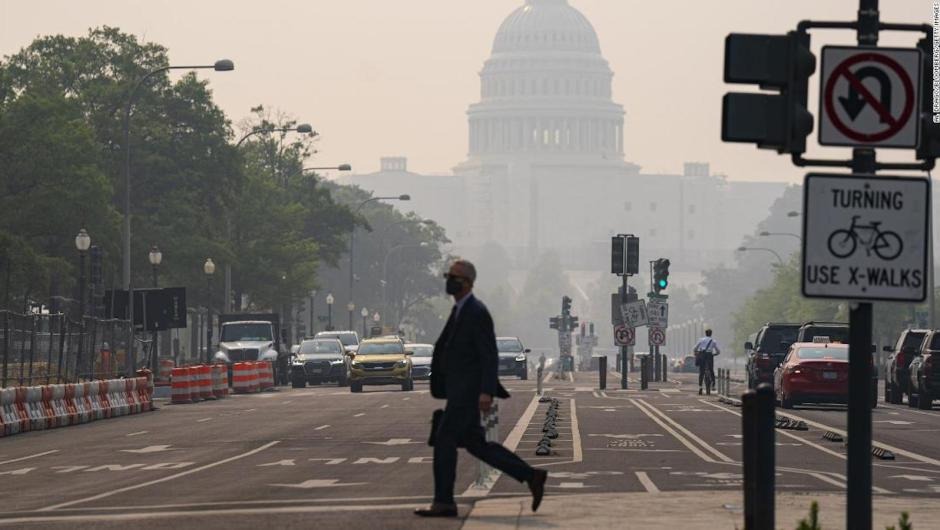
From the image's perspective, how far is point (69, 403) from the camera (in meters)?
40.2

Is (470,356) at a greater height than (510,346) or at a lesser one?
lesser

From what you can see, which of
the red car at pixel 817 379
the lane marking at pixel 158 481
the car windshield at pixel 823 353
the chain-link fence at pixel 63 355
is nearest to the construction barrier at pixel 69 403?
the chain-link fence at pixel 63 355

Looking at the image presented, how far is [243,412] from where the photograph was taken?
4434 cm

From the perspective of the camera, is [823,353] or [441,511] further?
[823,353]

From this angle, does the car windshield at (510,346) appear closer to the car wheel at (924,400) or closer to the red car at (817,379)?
the car wheel at (924,400)

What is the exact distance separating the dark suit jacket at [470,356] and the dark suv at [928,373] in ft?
105

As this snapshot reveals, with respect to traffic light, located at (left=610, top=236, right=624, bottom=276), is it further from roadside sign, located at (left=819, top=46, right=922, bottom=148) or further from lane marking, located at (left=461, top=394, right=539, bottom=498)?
roadside sign, located at (left=819, top=46, right=922, bottom=148)

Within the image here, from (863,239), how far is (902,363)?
41052mm

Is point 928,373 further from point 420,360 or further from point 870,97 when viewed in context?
point 870,97

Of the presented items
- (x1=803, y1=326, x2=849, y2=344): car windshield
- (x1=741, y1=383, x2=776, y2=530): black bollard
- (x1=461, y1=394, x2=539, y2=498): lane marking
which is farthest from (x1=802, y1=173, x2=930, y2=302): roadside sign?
(x1=803, y1=326, x2=849, y2=344): car windshield

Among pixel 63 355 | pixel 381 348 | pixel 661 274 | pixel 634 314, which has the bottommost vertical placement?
pixel 63 355

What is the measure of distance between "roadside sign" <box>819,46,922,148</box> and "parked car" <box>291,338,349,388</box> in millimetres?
58843

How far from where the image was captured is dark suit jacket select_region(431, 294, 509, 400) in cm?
1630

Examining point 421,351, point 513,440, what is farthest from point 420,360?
point 513,440
